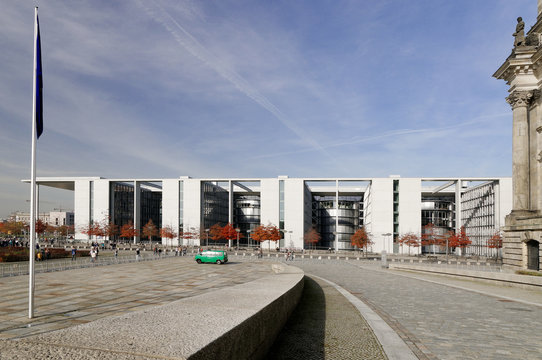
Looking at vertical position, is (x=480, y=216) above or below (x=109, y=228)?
above

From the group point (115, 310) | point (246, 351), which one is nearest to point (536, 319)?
point (246, 351)

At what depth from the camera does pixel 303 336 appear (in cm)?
941

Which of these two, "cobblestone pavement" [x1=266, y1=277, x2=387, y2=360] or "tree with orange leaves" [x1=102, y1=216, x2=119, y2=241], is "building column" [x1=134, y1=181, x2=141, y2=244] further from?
"cobblestone pavement" [x1=266, y1=277, x2=387, y2=360]

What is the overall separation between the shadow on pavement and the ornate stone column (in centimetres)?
2996

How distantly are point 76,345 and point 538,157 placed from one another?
4009 cm

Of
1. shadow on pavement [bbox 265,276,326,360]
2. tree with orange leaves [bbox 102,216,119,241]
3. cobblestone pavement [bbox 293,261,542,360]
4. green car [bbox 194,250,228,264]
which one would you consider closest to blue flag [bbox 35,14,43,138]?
shadow on pavement [bbox 265,276,326,360]

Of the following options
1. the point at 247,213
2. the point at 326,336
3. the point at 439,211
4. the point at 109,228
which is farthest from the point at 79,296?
the point at 439,211

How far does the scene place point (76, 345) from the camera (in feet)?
12.8

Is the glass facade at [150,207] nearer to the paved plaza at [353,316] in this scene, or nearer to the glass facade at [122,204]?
the glass facade at [122,204]

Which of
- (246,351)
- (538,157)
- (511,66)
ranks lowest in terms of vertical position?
(246,351)

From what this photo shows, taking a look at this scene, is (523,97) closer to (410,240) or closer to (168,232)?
(410,240)

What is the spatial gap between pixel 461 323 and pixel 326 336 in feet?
17.3

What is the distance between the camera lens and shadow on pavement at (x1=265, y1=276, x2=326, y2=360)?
791 cm

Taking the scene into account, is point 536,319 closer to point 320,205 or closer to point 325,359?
point 325,359
